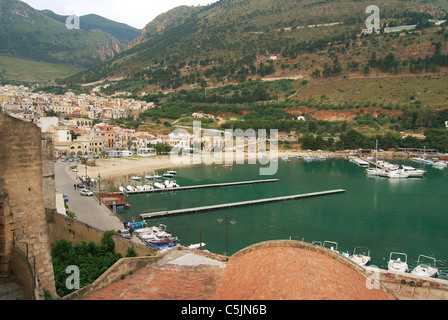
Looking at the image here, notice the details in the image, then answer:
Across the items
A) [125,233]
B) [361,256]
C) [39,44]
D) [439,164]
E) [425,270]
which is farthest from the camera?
[39,44]

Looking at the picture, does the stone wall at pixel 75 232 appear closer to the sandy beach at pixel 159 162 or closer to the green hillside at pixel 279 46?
the sandy beach at pixel 159 162

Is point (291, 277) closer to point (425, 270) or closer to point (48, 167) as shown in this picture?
point (48, 167)

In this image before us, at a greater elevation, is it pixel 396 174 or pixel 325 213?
pixel 396 174

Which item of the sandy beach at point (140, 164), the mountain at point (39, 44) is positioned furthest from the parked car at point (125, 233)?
the mountain at point (39, 44)

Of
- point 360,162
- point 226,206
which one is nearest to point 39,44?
point 360,162

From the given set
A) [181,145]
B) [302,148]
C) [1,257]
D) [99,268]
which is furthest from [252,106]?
[1,257]
